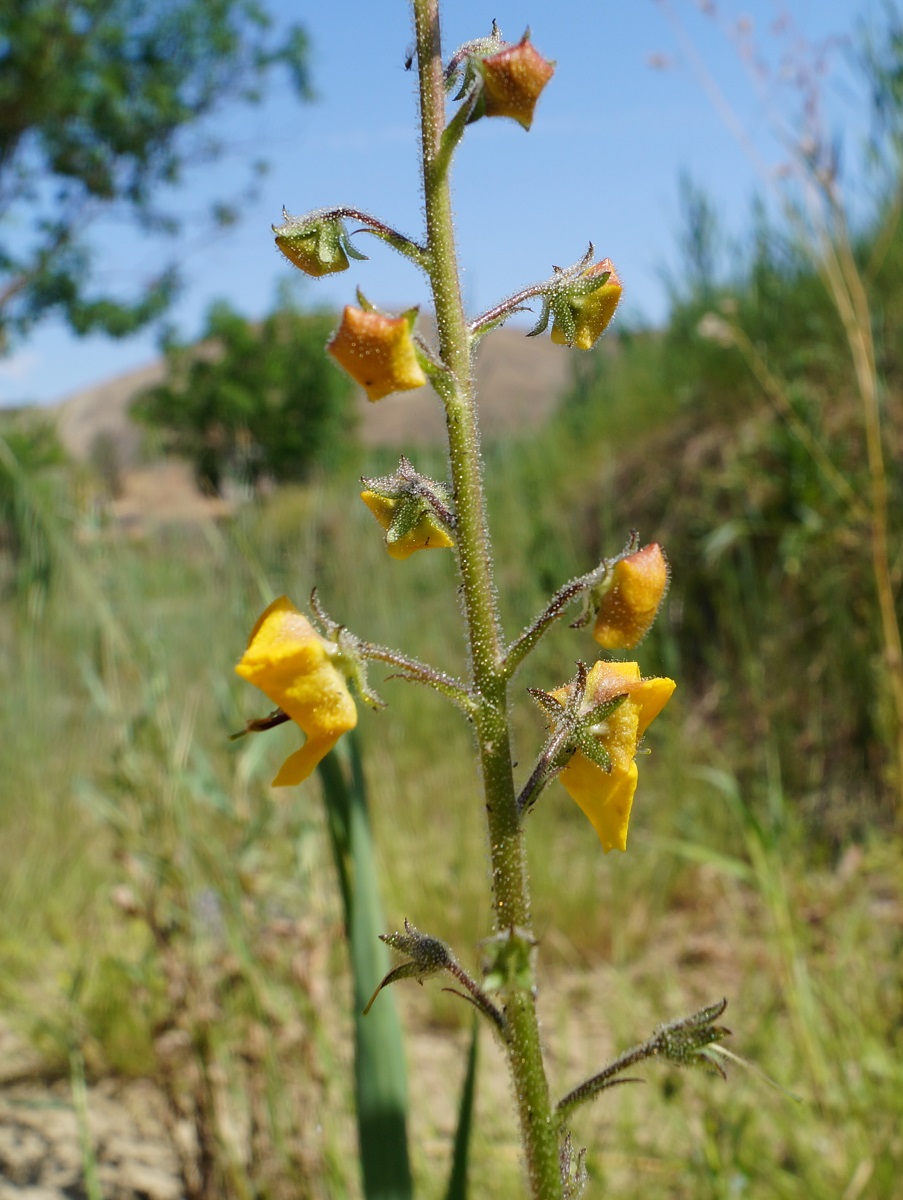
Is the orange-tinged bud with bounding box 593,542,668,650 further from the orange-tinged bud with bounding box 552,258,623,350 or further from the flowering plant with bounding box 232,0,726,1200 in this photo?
the orange-tinged bud with bounding box 552,258,623,350

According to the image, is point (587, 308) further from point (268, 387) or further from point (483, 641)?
point (268, 387)

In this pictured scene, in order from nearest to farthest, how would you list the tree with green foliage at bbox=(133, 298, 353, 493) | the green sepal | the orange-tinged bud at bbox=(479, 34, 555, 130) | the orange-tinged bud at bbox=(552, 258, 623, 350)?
the green sepal < the orange-tinged bud at bbox=(479, 34, 555, 130) < the orange-tinged bud at bbox=(552, 258, 623, 350) < the tree with green foliage at bbox=(133, 298, 353, 493)

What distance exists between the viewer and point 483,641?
41.1 inches

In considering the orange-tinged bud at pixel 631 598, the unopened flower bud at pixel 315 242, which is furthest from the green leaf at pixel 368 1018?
the unopened flower bud at pixel 315 242

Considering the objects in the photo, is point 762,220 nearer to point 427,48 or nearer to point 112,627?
point 112,627

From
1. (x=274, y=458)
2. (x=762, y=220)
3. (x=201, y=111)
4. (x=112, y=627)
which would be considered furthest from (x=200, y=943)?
(x=274, y=458)

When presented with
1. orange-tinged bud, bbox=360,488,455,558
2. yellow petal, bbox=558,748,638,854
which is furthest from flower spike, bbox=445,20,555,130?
yellow petal, bbox=558,748,638,854

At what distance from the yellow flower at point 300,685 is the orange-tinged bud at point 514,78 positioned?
538 mm

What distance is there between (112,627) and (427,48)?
4.86 feet

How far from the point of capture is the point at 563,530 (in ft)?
18.8

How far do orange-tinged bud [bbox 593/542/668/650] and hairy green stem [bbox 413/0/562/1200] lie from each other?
0.11m

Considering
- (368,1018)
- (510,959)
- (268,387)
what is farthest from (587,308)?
(268,387)

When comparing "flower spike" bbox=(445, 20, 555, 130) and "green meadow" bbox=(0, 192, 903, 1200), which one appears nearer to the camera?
"flower spike" bbox=(445, 20, 555, 130)

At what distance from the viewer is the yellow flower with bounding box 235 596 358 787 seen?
39.8 inches
